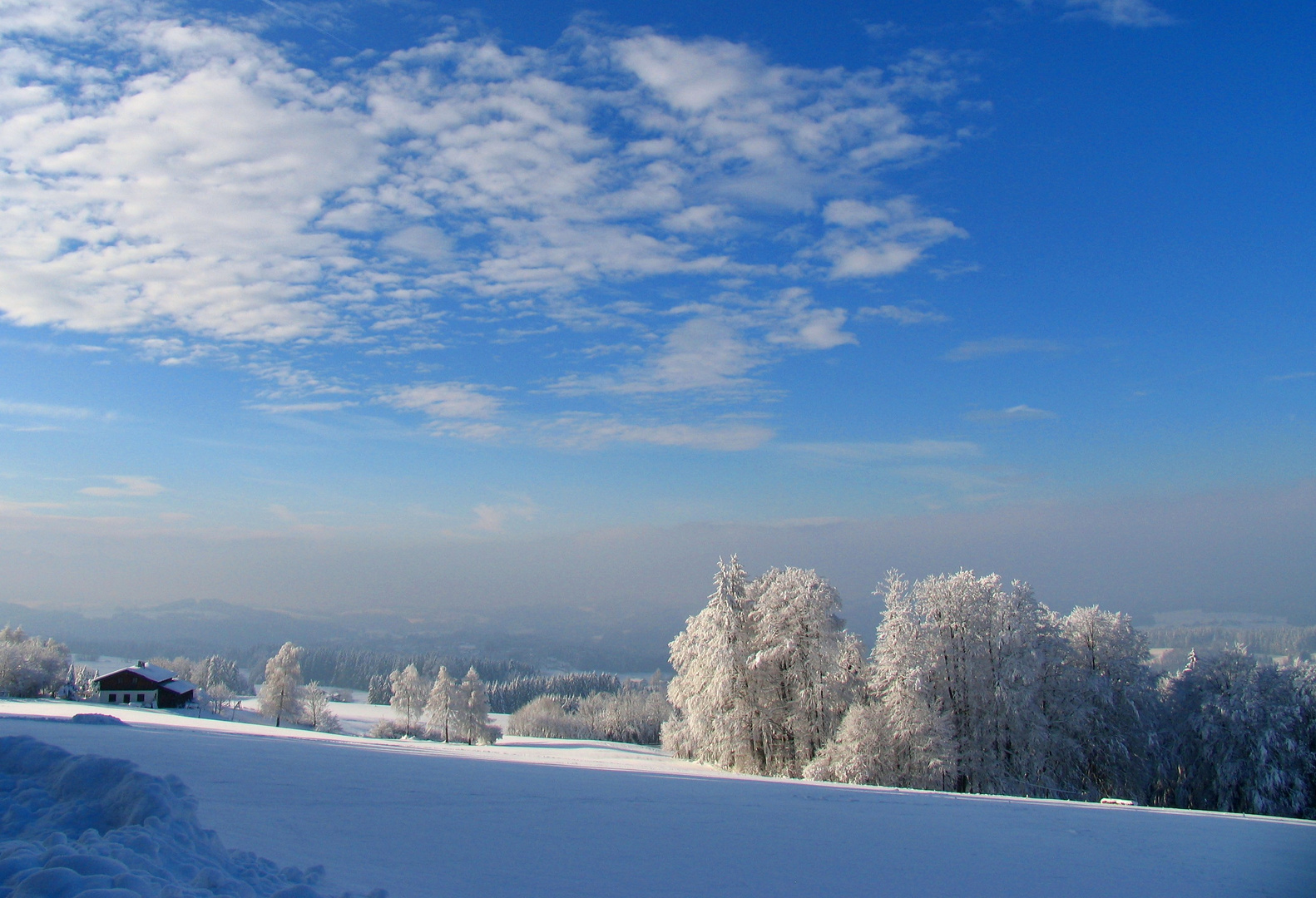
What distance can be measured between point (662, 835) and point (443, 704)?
66603 mm

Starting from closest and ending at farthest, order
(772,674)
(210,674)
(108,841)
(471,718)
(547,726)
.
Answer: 1. (108,841)
2. (772,674)
3. (471,718)
4. (547,726)
5. (210,674)

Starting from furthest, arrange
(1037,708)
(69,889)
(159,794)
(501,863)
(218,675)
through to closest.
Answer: (218,675), (1037,708), (501,863), (159,794), (69,889)

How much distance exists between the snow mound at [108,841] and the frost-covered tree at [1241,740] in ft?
141

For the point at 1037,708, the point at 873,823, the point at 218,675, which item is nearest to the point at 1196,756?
the point at 1037,708

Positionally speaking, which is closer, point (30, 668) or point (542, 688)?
point (30, 668)

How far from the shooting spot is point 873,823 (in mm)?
14766

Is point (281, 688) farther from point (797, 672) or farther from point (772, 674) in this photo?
point (797, 672)

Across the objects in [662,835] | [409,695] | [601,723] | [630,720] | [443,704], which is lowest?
[601,723]

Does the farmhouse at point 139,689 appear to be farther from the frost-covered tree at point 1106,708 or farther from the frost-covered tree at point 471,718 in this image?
the frost-covered tree at point 1106,708

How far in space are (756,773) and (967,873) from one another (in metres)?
28.1

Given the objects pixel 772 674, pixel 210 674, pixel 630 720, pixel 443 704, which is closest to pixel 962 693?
pixel 772 674

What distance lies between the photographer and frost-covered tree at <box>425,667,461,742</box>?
71688mm

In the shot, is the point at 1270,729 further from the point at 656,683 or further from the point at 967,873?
the point at 656,683

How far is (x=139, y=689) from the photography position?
67.0m
